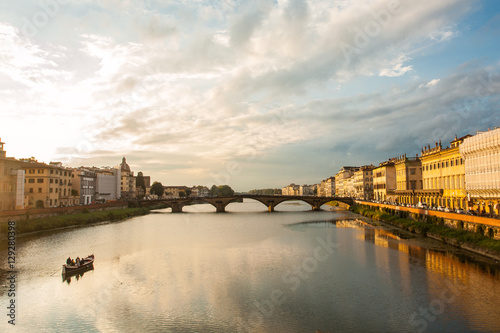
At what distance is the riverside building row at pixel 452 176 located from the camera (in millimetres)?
37750

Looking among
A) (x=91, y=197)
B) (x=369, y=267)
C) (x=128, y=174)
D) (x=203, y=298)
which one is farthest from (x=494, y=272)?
(x=128, y=174)

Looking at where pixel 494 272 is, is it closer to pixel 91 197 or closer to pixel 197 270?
pixel 197 270

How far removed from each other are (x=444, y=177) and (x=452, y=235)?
2036 centimetres

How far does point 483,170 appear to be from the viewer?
39312 mm

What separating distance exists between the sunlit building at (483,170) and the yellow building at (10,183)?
6067 cm

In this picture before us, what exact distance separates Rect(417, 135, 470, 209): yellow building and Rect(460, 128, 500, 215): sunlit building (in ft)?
10.1

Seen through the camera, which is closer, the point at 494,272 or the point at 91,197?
the point at 494,272

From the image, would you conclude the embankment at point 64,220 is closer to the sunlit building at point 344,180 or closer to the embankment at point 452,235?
the embankment at point 452,235

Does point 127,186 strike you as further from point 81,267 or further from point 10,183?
point 81,267

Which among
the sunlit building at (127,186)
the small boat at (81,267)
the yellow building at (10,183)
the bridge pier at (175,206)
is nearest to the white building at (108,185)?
the sunlit building at (127,186)

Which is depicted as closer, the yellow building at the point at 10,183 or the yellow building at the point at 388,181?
the yellow building at the point at 10,183

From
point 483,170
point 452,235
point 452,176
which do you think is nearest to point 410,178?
point 452,176

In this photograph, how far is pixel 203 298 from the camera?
20438mm

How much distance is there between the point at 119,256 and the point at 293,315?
21235 millimetres
